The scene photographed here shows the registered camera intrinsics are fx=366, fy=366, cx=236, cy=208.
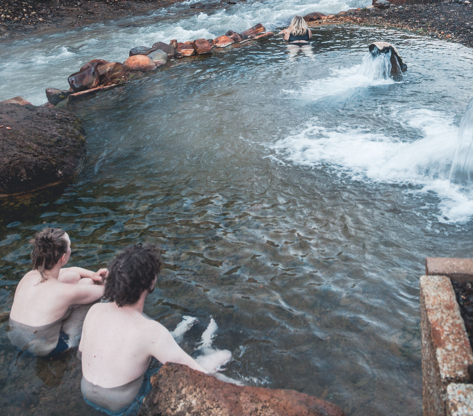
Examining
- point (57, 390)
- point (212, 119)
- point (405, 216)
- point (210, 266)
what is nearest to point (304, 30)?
point (212, 119)

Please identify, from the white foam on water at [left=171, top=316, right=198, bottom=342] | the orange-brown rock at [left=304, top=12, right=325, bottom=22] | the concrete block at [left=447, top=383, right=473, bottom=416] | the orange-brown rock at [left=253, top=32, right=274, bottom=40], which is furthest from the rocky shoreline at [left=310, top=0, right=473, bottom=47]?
the concrete block at [left=447, top=383, right=473, bottom=416]

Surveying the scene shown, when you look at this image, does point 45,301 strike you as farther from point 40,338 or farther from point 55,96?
point 55,96

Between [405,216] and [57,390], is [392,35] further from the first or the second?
[57,390]

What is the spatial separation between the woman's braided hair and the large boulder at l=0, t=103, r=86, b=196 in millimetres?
3849

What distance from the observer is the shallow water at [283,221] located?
3.28 meters

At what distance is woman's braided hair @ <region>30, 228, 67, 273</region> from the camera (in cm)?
330

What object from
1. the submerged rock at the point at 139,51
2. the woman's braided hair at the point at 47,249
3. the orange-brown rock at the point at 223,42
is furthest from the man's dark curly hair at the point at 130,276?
the orange-brown rock at the point at 223,42

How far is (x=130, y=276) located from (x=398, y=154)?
5588 millimetres

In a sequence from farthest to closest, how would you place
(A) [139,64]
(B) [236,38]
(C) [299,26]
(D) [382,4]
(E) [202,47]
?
(D) [382,4]
(B) [236,38]
(E) [202,47]
(C) [299,26]
(A) [139,64]

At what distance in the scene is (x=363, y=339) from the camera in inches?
135

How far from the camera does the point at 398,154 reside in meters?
6.64

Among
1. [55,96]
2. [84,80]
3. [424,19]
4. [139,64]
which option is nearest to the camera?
[55,96]

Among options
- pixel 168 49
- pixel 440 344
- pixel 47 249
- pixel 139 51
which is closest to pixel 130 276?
pixel 47 249

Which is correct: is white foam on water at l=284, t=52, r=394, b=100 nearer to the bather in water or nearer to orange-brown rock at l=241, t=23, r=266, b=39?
the bather in water
